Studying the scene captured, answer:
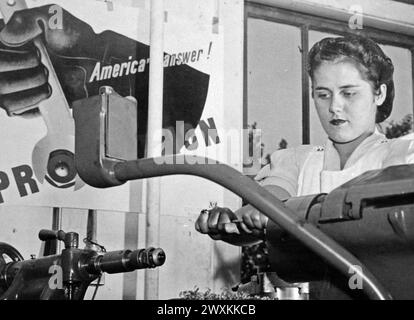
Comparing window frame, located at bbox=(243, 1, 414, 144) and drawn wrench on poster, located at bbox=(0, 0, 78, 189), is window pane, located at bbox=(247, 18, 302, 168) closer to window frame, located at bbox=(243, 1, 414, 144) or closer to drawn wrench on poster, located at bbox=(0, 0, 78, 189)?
window frame, located at bbox=(243, 1, 414, 144)

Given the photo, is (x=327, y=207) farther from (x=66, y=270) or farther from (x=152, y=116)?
(x=152, y=116)

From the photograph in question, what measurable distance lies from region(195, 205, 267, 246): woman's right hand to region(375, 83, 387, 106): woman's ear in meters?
1.00

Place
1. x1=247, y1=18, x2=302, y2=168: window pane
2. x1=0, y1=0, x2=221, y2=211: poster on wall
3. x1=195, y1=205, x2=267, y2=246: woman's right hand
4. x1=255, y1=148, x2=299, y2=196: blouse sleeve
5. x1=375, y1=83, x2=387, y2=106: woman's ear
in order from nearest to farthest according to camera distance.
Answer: x1=195, y1=205, x2=267, y2=246: woman's right hand, x1=255, y1=148, x2=299, y2=196: blouse sleeve, x1=375, y1=83, x2=387, y2=106: woman's ear, x1=0, y1=0, x2=221, y2=211: poster on wall, x1=247, y1=18, x2=302, y2=168: window pane

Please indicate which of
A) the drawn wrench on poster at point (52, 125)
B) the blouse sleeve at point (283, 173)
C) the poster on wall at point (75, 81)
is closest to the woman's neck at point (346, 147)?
the blouse sleeve at point (283, 173)

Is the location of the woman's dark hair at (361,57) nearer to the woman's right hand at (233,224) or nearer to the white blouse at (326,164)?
the white blouse at (326,164)

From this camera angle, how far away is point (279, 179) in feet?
4.34

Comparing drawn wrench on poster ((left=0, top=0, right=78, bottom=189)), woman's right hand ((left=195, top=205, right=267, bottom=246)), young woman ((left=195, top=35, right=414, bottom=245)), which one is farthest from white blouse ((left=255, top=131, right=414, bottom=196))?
drawn wrench on poster ((left=0, top=0, right=78, bottom=189))

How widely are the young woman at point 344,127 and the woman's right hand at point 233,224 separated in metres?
0.60

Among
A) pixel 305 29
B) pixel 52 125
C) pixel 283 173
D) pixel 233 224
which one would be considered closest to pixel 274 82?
pixel 305 29

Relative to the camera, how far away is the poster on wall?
1.85 meters

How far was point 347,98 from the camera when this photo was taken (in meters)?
1.54

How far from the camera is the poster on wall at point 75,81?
185 centimetres
